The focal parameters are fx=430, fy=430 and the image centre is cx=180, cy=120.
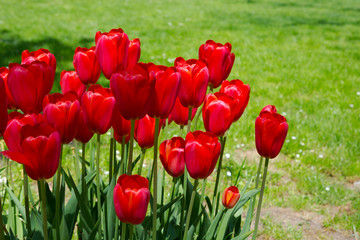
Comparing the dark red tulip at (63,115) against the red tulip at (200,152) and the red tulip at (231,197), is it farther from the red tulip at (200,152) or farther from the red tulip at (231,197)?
the red tulip at (231,197)

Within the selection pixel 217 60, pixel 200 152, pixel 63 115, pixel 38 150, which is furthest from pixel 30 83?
pixel 217 60

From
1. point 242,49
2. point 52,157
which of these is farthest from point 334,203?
point 242,49

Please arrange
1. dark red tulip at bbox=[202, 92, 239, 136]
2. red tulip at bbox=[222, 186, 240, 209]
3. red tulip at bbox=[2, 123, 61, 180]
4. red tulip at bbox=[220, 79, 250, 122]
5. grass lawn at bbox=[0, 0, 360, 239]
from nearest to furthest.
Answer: red tulip at bbox=[2, 123, 61, 180]
dark red tulip at bbox=[202, 92, 239, 136]
red tulip at bbox=[220, 79, 250, 122]
red tulip at bbox=[222, 186, 240, 209]
grass lawn at bbox=[0, 0, 360, 239]

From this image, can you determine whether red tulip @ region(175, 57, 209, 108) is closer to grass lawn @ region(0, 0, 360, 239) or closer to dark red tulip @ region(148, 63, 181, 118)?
dark red tulip @ region(148, 63, 181, 118)

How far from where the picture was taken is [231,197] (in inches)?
61.3

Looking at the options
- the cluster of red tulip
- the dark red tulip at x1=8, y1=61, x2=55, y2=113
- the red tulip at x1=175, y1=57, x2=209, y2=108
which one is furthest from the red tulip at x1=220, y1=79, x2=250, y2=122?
the dark red tulip at x1=8, y1=61, x2=55, y2=113

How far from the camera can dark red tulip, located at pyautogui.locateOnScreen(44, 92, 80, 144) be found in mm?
1128

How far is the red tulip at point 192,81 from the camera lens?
51.0 inches

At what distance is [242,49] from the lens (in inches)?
289

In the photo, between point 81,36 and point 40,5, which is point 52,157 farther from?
point 40,5

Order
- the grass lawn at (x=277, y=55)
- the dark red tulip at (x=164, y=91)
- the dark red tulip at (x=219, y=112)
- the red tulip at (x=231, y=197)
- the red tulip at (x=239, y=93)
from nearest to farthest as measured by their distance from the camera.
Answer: the dark red tulip at (x=164, y=91) → the dark red tulip at (x=219, y=112) → the red tulip at (x=239, y=93) → the red tulip at (x=231, y=197) → the grass lawn at (x=277, y=55)

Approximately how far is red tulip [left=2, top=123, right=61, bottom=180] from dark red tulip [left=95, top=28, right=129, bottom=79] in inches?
14.0

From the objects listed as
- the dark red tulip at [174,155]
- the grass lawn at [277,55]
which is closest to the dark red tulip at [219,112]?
the dark red tulip at [174,155]

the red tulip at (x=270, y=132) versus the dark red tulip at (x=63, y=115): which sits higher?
the dark red tulip at (x=63, y=115)
